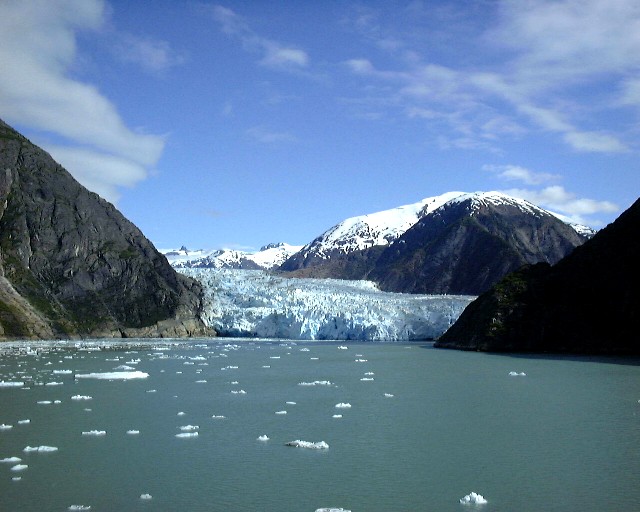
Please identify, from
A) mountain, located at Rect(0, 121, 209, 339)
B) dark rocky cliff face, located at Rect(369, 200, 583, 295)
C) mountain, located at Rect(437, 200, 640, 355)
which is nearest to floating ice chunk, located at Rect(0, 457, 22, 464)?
mountain, located at Rect(437, 200, 640, 355)

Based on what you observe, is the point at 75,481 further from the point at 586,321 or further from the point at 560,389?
the point at 586,321

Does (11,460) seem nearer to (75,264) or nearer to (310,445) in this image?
(310,445)

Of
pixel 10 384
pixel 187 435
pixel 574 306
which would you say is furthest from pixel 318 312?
pixel 187 435

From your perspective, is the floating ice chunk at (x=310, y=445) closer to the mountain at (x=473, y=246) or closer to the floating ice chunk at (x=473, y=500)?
the floating ice chunk at (x=473, y=500)

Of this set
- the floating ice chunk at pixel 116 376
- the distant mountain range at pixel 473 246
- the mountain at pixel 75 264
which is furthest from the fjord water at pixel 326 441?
the distant mountain range at pixel 473 246

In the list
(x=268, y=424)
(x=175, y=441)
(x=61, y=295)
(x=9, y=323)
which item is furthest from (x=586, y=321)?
(x=61, y=295)
